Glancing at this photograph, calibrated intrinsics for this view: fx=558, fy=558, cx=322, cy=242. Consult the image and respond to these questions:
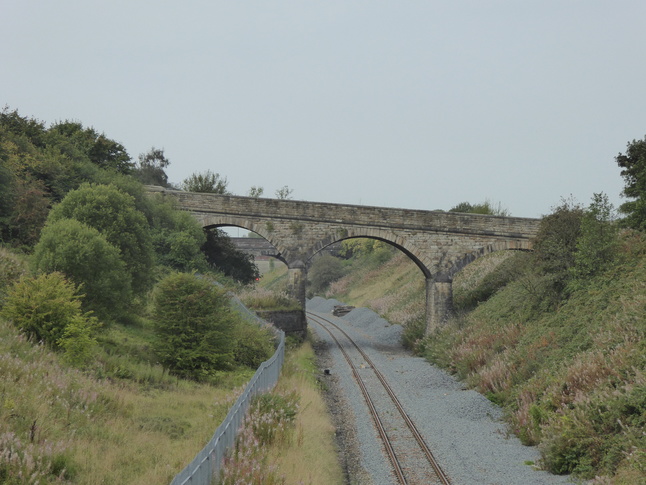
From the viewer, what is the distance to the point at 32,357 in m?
12.5

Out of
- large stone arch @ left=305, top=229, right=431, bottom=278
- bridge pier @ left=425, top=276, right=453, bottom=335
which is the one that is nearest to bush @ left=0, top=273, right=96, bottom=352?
large stone arch @ left=305, top=229, right=431, bottom=278

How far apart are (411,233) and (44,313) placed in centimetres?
2111

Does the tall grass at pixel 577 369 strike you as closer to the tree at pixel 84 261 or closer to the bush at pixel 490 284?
the bush at pixel 490 284

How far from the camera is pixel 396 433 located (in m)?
15.2

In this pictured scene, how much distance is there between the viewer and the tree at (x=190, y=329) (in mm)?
16969

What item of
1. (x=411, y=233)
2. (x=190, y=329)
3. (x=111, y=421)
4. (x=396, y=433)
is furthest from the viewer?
(x=411, y=233)

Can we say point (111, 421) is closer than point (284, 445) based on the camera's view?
Yes

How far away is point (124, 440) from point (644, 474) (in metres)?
9.01

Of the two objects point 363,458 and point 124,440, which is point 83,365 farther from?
point 363,458

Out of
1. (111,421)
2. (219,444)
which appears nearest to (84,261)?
(111,421)

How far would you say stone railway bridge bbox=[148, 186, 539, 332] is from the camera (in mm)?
31172

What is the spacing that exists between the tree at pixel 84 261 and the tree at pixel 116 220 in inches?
59.2

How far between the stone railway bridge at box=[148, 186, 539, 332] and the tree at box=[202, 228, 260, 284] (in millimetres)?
7178

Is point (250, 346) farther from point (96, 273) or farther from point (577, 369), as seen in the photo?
point (577, 369)
